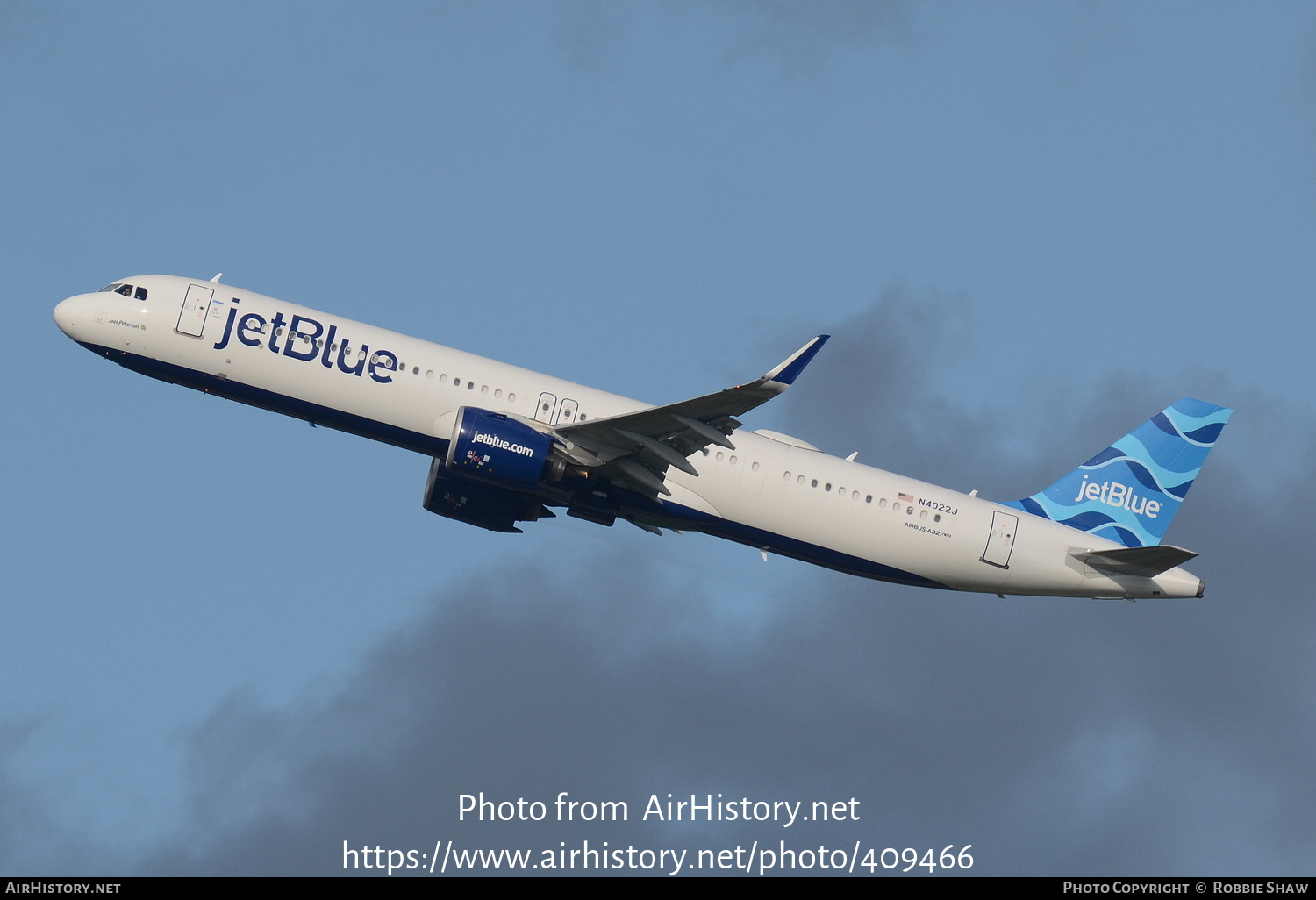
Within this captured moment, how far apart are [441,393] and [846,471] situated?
13560 millimetres

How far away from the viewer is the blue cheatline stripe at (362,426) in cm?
5072

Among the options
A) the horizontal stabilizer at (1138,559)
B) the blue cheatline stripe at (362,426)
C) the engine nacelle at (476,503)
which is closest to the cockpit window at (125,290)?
the blue cheatline stripe at (362,426)

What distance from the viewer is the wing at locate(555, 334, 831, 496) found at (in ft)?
151

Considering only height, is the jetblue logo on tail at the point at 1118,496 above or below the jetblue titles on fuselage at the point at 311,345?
above

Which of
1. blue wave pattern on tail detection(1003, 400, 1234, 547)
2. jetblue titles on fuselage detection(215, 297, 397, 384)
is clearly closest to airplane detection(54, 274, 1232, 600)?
jetblue titles on fuselage detection(215, 297, 397, 384)

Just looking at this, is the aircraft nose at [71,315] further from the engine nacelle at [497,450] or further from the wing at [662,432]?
the wing at [662,432]

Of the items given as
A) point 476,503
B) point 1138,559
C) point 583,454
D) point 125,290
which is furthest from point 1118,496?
point 125,290

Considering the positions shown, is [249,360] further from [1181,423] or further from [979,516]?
[1181,423]

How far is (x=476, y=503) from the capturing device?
54.7 meters

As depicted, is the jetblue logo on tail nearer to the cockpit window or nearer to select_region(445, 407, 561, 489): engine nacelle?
select_region(445, 407, 561, 489): engine nacelle

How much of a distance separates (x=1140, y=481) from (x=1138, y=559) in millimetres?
6227

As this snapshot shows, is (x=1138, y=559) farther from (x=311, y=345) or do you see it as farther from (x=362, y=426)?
(x=311, y=345)

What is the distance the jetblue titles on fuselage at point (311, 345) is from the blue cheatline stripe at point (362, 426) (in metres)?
1.31

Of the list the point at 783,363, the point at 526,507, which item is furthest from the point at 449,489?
the point at 783,363
